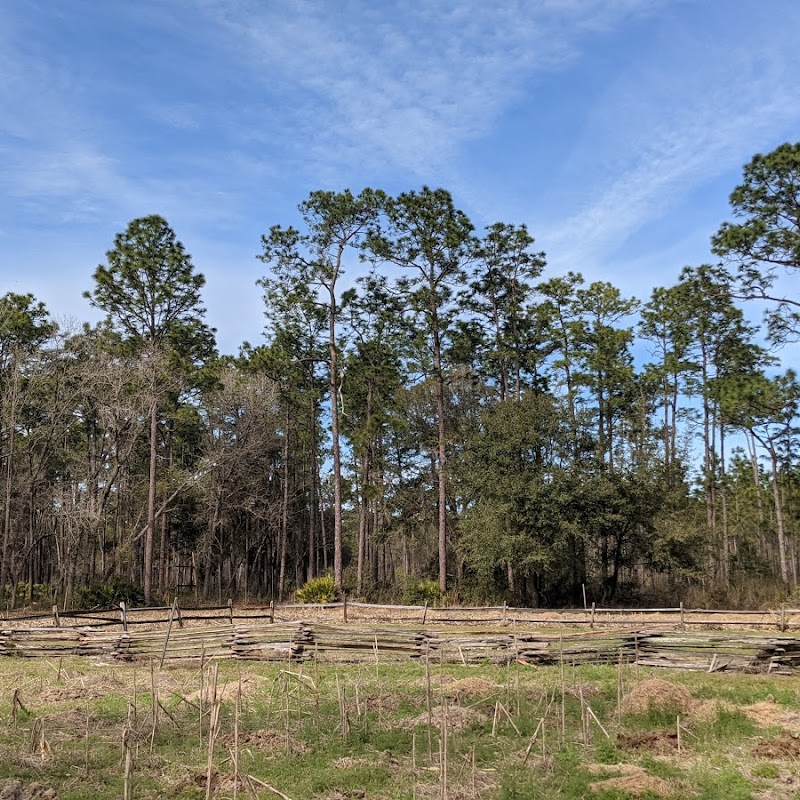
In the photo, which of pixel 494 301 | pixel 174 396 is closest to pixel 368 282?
pixel 494 301

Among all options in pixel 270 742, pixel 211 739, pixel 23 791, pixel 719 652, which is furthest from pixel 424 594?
pixel 211 739

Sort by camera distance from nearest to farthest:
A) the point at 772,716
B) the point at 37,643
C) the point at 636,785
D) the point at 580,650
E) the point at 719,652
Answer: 1. the point at 636,785
2. the point at 772,716
3. the point at 719,652
4. the point at 580,650
5. the point at 37,643

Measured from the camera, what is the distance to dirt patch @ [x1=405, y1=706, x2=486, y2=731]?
8289mm

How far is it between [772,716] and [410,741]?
4.57m

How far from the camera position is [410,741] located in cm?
782

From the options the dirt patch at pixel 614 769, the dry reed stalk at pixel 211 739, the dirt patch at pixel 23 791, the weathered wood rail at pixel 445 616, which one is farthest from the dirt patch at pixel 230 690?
the weathered wood rail at pixel 445 616

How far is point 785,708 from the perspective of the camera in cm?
912

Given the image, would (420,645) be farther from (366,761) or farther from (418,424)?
(418,424)

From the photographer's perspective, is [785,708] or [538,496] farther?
[538,496]

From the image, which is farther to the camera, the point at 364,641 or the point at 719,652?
the point at 364,641

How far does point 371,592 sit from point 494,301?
48.5 feet

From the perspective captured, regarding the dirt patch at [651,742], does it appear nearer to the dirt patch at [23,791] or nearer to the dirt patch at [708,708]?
the dirt patch at [708,708]

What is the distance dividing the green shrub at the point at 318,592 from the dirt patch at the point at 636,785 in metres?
20.8

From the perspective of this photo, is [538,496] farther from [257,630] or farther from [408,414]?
[257,630]
